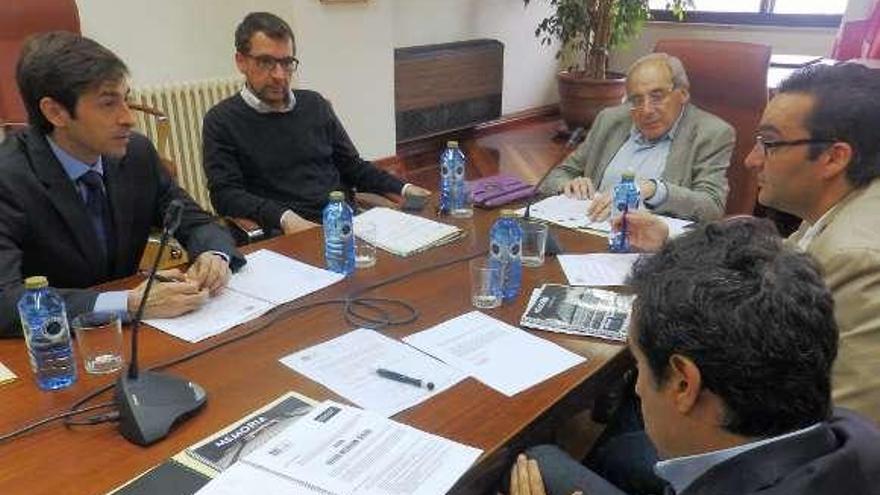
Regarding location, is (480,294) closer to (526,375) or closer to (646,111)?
(526,375)

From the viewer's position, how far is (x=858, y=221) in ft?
3.93

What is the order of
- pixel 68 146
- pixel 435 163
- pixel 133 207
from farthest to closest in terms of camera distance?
1. pixel 435 163
2. pixel 133 207
3. pixel 68 146

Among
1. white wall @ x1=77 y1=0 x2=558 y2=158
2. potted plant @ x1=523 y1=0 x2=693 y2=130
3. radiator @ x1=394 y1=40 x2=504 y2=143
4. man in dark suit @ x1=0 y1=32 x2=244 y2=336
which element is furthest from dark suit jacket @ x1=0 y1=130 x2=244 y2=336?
potted plant @ x1=523 y1=0 x2=693 y2=130

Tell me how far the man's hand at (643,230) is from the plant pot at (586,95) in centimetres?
367

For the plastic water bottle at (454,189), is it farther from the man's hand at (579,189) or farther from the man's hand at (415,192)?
Result: the man's hand at (579,189)

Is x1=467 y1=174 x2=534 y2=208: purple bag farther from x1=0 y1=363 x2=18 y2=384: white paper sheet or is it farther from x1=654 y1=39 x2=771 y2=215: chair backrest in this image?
x1=0 y1=363 x2=18 y2=384: white paper sheet

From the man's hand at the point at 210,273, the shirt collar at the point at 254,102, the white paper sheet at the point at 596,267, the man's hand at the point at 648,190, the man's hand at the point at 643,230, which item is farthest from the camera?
the shirt collar at the point at 254,102

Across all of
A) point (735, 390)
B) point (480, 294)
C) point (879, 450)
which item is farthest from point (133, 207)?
point (879, 450)

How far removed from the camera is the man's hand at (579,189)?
2240 mm

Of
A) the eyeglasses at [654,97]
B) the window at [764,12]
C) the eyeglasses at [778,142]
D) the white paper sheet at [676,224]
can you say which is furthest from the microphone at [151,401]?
the window at [764,12]

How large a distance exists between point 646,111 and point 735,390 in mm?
1732

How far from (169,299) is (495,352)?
68 centimetres

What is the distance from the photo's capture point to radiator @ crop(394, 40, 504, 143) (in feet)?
16.1

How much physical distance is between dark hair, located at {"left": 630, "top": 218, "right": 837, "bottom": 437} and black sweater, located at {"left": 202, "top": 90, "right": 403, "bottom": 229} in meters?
1.69
